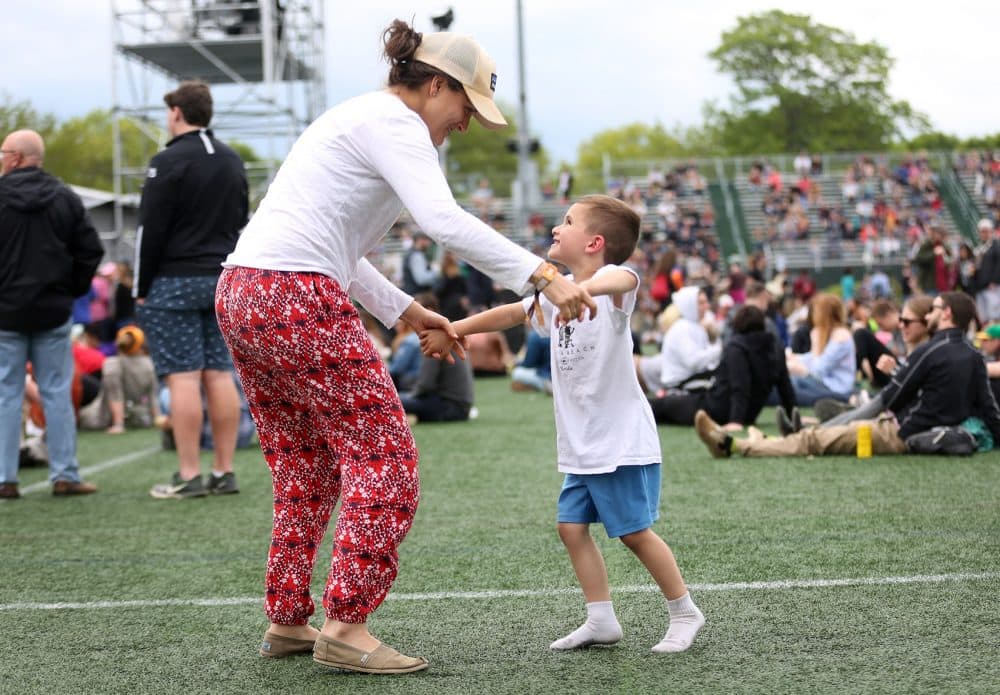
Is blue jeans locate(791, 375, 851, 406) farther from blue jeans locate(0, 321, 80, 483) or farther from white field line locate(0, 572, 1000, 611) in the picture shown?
white field line locate(0, 572, 1000, 611)

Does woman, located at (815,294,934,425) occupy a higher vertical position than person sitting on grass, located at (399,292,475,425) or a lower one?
higher

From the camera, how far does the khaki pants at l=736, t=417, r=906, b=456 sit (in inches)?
346

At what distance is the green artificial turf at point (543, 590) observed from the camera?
3.70 meters

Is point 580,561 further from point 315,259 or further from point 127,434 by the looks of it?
point 127,434

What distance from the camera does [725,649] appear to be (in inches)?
154

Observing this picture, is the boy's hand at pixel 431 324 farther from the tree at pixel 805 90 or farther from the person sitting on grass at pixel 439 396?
the tree at pixel 805 90

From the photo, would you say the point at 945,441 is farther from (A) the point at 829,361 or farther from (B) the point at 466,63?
(B) the point at 466,63

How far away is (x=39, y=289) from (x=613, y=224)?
15.7 ft

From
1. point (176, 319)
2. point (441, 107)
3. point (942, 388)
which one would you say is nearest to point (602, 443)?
point (441, 107)

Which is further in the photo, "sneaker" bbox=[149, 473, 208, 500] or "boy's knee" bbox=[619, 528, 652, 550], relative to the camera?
"sneaker" bbox=[149, 473, 208, 500]

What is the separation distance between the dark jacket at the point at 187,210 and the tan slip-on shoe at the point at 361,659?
404cm

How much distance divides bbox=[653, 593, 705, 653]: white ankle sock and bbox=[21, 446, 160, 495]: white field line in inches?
218

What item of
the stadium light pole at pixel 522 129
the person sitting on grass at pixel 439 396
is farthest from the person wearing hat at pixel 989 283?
the stadium light pole at pixel 522 129

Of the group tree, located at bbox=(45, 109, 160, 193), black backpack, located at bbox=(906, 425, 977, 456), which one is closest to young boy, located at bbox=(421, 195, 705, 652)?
black backpack, located at bbox=(906, 425, 977, 456)
